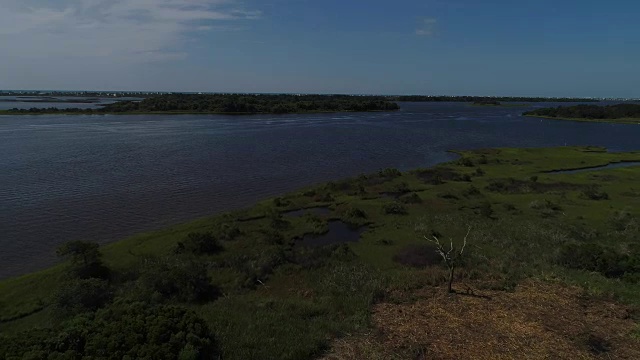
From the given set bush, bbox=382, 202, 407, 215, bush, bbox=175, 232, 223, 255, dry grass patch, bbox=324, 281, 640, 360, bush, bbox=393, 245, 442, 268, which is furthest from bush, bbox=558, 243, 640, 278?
bush, bbox=175, 232, 223, 255

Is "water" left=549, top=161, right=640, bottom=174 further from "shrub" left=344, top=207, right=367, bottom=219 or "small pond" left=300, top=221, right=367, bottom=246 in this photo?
"small pond" left=300, top=221, right=367, bottom=246

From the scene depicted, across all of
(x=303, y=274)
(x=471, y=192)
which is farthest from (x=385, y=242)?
(x=471, y=192)

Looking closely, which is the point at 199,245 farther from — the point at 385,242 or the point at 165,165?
the point at 165,165

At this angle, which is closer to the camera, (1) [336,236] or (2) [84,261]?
(2) [84,261]

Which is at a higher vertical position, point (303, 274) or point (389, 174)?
point (389, 174)

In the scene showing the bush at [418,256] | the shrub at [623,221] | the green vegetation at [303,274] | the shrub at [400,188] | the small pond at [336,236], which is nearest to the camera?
the green vegetation at [303,274]

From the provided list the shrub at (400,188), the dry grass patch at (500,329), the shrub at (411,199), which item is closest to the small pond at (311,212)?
the shrub at (411,199)

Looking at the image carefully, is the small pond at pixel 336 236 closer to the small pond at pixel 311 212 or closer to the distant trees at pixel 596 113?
the small pond at pixel 311 212

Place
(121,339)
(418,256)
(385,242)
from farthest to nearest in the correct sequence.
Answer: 1. (385,242)
2. (418,256)
3. (121,339)

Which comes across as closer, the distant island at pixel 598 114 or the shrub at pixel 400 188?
the shrub at pixel 400 188
